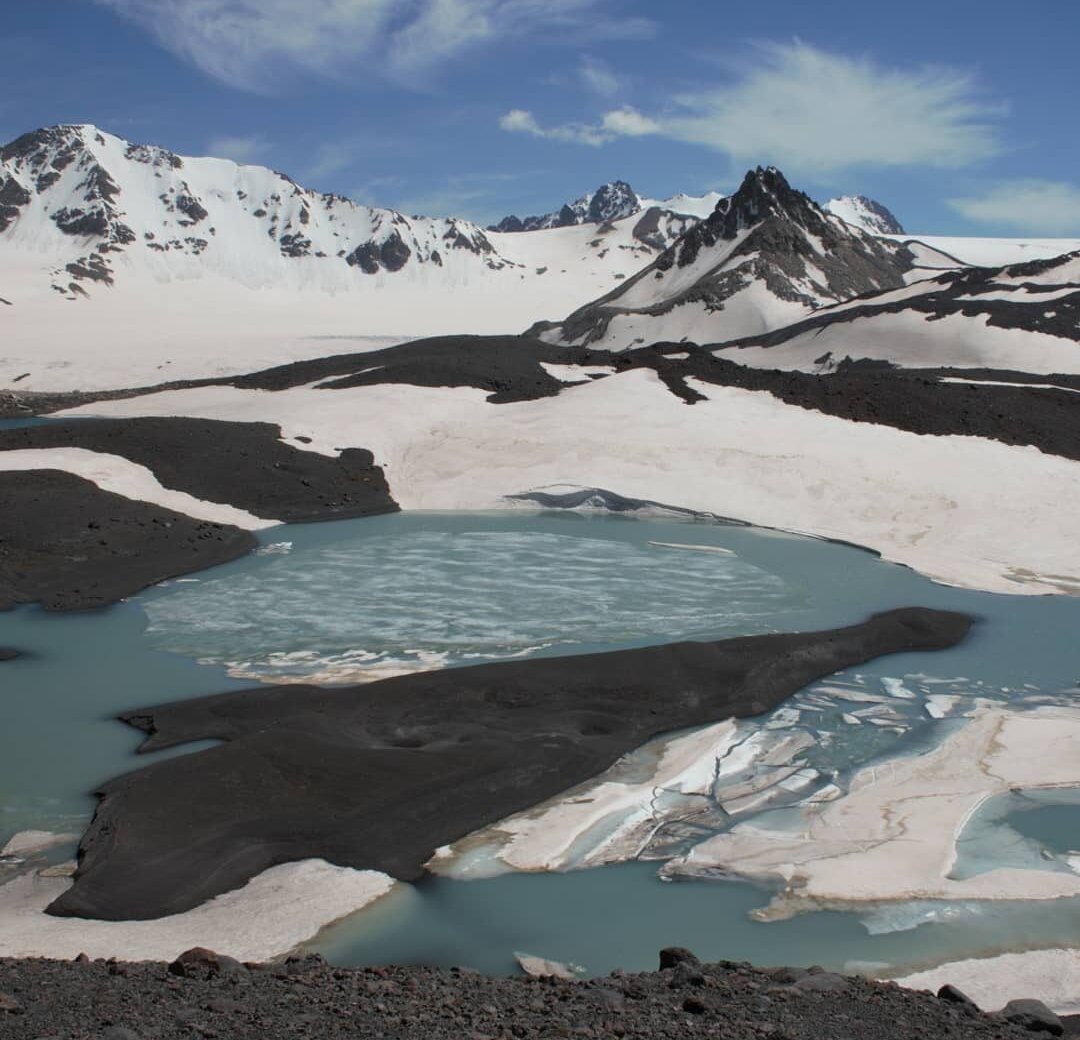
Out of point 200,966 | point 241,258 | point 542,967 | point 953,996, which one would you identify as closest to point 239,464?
point 542,967

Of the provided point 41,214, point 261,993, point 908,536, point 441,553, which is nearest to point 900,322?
point 908,536

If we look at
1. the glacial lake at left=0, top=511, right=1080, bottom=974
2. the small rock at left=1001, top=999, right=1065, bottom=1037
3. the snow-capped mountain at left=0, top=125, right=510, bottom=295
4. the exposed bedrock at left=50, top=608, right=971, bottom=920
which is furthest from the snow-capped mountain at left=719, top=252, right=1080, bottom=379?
the snow-capped mountain at left=0, top=125, right=510, bottom=295

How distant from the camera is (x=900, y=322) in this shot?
51.4 meters

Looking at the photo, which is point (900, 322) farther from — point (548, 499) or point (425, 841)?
point (425, 841)

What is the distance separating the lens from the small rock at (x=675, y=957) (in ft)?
23.2

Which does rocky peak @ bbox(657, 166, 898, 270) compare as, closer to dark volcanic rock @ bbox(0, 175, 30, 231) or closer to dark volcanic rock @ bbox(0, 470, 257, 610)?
dark volcanic rock @ bbox(0, 470, 257, 610)

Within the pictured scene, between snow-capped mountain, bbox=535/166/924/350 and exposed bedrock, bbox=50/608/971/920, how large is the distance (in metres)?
51.6

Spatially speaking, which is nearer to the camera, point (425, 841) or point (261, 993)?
point (261, 993)

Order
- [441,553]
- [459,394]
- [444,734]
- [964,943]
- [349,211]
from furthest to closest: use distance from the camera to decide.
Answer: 1. [349,211]
2. [459,394]
3. [441,553]
4. [444,734]
5. [964,943]

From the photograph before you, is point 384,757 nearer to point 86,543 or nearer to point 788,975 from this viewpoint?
point 788,975

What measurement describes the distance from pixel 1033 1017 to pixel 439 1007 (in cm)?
317

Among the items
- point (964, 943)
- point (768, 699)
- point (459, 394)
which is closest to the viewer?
point (964, 943)

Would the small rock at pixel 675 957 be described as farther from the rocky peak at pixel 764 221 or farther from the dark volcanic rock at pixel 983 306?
the rocky peak at pixel 764 221

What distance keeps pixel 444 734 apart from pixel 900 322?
44398 millimetres
